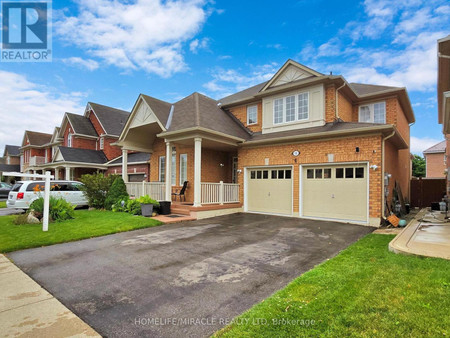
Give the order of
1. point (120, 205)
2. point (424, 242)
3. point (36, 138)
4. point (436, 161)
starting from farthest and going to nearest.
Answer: point (36, 138), point (436, 161), point (120, 205), point (424, 242)

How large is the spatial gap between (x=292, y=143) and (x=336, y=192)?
288 centimetres

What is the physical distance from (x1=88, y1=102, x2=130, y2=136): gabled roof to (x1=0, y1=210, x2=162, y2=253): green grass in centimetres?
1833

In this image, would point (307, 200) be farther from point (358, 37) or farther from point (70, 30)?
point (70, 30)

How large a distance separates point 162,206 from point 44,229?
15.6 ft

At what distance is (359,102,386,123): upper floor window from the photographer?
12.9 metres

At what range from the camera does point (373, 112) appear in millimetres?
13188

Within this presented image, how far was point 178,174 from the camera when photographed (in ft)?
49.1

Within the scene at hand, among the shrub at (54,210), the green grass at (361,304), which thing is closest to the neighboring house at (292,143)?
the shrub at (54,210)

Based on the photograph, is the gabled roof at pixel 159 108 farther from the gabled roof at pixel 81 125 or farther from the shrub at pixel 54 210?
the gabled roof at pixel 81 125

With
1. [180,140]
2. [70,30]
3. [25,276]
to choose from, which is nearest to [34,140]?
[70,30]

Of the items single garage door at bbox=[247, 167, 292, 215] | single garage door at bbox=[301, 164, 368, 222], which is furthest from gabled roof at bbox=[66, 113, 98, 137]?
single garage door at bbox=[301, 164, 368, 222]

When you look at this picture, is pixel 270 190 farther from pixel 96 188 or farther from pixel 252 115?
pixel 96 188

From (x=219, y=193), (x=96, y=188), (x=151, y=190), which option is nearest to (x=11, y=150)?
→ (x=96, y=188)

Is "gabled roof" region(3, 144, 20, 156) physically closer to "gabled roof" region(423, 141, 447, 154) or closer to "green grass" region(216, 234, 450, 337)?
"green grass" region(216, 234, 450, 337)
